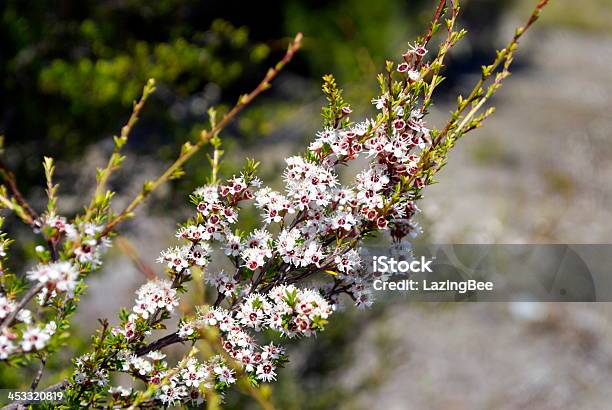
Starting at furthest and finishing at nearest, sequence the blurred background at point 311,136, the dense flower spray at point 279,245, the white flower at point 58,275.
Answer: the blurred background at point 311,136 → the dense flower spray at point 279,245 → the white flower at point 58,275

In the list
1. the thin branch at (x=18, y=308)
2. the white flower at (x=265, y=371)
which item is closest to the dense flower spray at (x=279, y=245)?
the white flower at (x=265, y=371)

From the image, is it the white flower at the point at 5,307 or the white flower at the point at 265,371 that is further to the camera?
the white flower at the point at 265,371

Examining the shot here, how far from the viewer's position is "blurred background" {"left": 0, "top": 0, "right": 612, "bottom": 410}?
378cm

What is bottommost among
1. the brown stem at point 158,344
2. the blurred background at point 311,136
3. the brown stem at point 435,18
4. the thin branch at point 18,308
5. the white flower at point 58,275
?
the thin branch at point 18,308

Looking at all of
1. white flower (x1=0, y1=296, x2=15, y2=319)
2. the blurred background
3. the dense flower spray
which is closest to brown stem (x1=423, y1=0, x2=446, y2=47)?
the dense flower spray

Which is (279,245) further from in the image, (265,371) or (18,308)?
(18,308)

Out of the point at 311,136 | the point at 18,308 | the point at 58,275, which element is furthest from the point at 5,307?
the point at 311,136

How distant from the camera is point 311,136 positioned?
17.5 feet

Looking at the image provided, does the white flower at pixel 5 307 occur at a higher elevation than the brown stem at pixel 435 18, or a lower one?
lower

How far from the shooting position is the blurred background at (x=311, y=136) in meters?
3.78

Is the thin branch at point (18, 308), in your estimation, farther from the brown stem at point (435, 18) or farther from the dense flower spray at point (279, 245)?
the brown stem at point (435, 18)

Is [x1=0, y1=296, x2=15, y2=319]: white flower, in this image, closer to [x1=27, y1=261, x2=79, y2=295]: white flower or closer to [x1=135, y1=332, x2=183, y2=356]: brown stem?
[x1=27, y1=261, x2=79, y2=295]: white flower

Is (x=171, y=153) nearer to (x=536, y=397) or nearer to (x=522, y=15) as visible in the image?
(x=536, y=397)

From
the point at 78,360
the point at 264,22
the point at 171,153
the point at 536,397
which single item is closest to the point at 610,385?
the point at 536,397
